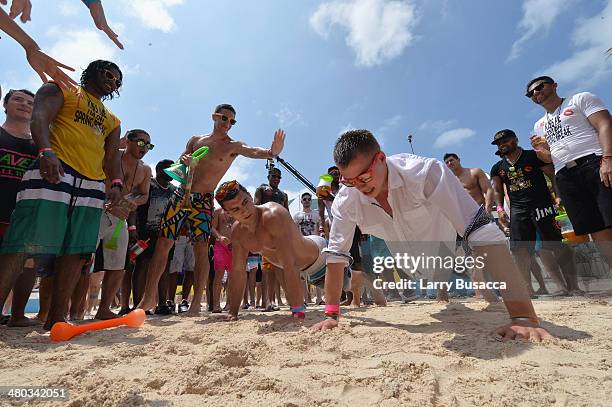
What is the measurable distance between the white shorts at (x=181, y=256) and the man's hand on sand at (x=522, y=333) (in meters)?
4.00

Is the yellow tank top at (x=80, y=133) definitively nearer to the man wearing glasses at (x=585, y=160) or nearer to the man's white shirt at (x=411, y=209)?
the man's white shirt at (x=411, y=209)

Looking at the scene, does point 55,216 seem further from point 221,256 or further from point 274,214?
point 221,256

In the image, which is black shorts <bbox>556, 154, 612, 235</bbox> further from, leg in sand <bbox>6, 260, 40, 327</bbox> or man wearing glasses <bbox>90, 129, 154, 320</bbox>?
leg in sand <bbox>6, 260, 40, 327</bbox>

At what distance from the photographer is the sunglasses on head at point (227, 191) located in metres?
3.30

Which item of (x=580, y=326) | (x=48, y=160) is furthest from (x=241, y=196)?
(x=580, y=326)

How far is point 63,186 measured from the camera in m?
2.37

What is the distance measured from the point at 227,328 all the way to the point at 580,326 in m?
2.23

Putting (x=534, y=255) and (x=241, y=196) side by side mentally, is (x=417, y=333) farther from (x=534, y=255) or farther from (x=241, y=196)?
(x=534, y=255)

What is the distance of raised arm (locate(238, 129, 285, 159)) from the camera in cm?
400

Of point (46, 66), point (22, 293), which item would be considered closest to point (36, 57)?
point (46, 66)

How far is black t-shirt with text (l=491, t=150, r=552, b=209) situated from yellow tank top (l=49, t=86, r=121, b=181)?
471 centimetres

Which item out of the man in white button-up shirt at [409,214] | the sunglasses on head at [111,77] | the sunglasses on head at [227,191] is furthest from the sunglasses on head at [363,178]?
the sunglasses on head at [111,77]

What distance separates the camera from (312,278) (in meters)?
4.46

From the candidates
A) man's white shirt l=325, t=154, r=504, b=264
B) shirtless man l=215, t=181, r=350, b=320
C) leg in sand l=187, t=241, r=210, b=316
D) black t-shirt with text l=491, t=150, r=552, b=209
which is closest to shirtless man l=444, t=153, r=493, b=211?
black t-shirt with text l=491, t=150, r=552, b=209
